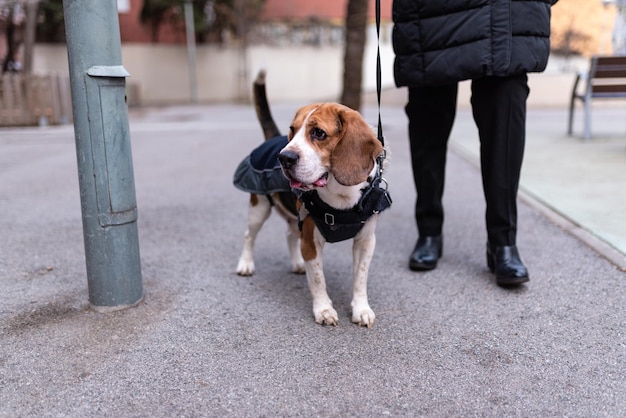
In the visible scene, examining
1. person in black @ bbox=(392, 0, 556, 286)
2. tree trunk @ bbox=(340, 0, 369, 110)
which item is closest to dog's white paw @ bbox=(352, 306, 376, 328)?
person in black @ bbox=(392, 0, 556, 286)

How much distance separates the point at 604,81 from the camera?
8.45m

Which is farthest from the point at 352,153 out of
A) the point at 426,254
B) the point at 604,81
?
the point at 604,81

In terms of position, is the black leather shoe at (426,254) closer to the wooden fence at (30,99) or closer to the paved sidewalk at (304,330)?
the paved sidewalk at (304,330)

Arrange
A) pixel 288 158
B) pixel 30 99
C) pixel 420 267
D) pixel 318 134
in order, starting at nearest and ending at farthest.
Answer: pixel 288 158 → pixel 318 134 → pixel 420 267 → pixel 30 99

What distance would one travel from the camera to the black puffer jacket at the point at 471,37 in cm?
283

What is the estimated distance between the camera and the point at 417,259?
3.32m

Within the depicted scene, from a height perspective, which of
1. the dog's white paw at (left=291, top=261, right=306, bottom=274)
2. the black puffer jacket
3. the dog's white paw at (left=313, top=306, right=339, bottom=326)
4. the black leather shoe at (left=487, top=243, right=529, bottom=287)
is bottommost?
the dog's white paw at (left=291, top=261, right=306, bottom=274)

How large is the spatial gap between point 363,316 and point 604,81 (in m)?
7.51

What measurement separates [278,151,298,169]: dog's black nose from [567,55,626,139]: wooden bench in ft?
23.8

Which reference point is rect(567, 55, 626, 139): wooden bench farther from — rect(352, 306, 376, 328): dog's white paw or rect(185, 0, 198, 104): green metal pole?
rect(185, 0, 198, 104): green metal pole

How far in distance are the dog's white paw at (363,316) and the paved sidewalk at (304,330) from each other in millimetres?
40

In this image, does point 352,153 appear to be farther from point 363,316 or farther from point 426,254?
point 426,254

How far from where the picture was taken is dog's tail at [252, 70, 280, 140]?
3.19 metres

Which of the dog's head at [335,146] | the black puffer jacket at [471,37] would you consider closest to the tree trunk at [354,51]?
the black puffer jacket at [471,37]
